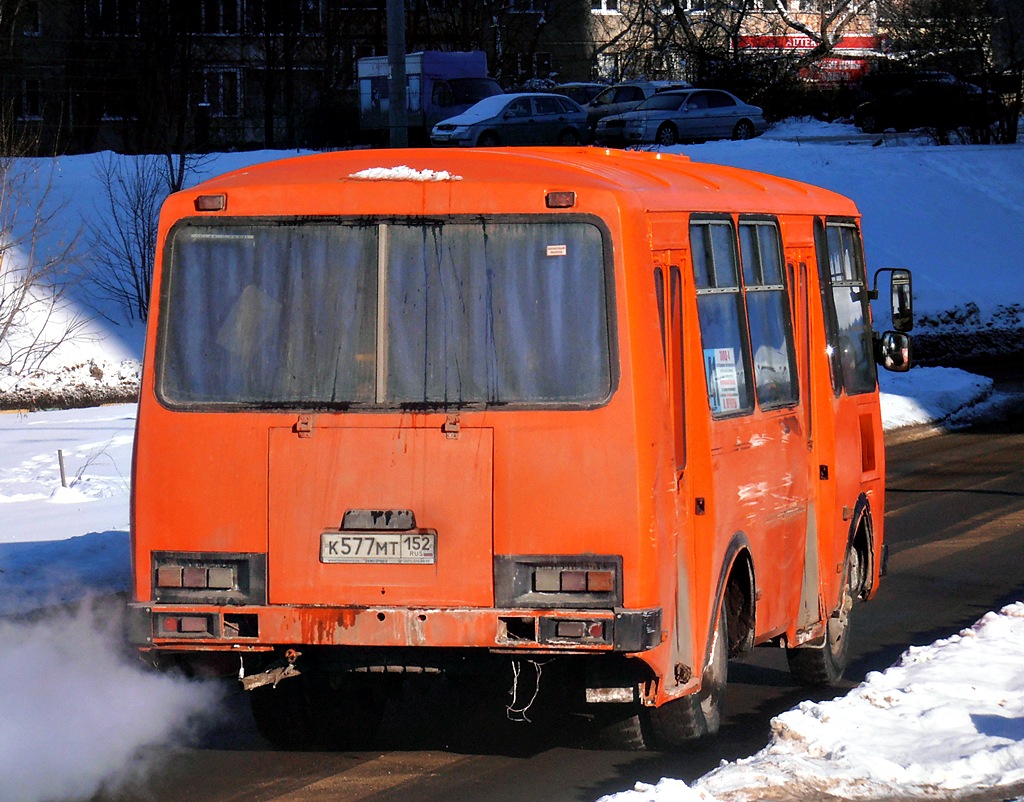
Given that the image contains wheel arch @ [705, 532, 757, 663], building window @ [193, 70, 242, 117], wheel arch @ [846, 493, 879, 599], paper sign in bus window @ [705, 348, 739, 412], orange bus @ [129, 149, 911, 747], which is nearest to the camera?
orange bus @ [129, 149, 911, 747]

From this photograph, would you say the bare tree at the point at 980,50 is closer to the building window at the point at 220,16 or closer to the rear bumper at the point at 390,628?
the building window at the point at 220,16

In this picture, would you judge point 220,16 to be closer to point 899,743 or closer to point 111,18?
point 111,18

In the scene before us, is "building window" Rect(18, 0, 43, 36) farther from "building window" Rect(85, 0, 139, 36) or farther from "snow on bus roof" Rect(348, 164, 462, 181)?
"snow on bus roof" Rect(348, 164, 462, 181)

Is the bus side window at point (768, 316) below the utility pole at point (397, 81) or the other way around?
below

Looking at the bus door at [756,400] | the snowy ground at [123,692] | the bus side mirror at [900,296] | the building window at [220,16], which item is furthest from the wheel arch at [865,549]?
the building window at [220,16]

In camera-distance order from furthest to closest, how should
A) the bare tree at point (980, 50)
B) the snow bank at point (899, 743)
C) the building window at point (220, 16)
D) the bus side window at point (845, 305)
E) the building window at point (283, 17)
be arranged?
the building window at point (220, 16)
the building window at point (283, 17)
the bare tree at point (980, 50)
the bus side window at point (845, 305)
the snow bank at point (899, 743)

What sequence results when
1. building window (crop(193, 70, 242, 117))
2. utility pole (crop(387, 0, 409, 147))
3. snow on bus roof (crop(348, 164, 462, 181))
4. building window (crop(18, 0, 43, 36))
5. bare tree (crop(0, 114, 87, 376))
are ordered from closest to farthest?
snow on bus roof (crop(348, 164, 462, 181)), utility pole (crop(387, 0, 409, 147)), bare tree (crop(0, 114, 87, 376)), building window (crop(18, 0, 43, 36)), building window (crop(193, 70, 242, 117))

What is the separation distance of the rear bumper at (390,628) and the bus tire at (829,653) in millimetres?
2540

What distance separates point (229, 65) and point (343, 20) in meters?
4.21

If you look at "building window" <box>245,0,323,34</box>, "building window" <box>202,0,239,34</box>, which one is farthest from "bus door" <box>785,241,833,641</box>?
"building window" <box>202,0,239,34</box>

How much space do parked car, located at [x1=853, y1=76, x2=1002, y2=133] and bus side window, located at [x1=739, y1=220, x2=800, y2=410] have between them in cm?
4035

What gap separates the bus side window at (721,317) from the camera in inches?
276

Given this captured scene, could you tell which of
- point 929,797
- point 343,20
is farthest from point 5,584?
point 343,20

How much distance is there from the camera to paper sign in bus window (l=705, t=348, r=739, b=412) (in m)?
6.99
